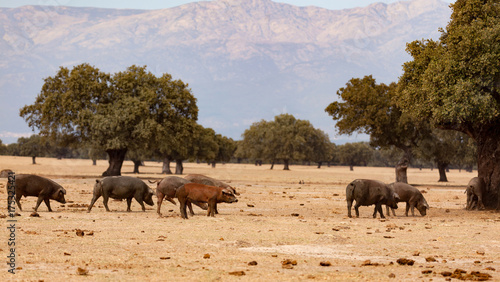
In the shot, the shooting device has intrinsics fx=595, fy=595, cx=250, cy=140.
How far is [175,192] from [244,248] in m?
8.30

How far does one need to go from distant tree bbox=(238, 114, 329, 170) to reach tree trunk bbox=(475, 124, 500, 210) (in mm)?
95255

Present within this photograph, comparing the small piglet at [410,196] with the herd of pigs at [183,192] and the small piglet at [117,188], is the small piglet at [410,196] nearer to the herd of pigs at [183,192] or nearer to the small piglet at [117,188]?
the herd of pigs at [183,192]

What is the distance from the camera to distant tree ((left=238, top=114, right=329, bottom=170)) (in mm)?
126375

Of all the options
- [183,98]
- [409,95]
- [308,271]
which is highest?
[183,98]

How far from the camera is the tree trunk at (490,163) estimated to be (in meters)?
28.4

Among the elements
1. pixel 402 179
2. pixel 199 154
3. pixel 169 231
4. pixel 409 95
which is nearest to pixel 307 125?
pixel 199 154

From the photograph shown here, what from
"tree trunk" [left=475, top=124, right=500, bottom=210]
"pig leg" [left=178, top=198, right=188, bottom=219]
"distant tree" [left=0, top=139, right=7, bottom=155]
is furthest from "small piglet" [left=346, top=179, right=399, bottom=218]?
"distant tree" [left=0, top=139, right=7, bottom=155]

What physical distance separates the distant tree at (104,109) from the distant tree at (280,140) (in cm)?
6431

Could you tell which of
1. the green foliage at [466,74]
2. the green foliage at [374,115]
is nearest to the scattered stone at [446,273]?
the green foliage at [466,74]

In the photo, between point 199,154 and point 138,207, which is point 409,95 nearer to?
point 138,207

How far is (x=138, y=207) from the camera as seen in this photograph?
26094 mm

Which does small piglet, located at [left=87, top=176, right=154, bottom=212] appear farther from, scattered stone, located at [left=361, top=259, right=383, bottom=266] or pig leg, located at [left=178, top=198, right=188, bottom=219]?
scattered stone, located at [left=361, top=259, right=383, bottom=266]

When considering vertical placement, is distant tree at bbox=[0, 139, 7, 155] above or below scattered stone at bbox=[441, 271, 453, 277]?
above

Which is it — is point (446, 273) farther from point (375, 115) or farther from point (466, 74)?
point (375, 115)
